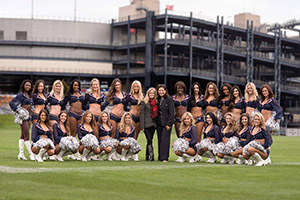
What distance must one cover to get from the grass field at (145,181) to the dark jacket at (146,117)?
2.33 m

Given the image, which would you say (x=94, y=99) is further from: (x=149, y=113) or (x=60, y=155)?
(x=60, y=155)

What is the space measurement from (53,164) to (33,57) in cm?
7409

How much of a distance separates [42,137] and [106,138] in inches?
68.2

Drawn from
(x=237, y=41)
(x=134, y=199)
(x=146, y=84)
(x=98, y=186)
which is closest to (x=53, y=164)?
(x=98, y=186)

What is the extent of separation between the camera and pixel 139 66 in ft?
286

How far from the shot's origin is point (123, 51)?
8975 centimetres

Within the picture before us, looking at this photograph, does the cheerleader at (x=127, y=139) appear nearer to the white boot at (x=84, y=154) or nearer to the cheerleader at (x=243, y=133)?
the white boot at (x=84, y=154)

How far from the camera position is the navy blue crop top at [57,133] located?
1546 cm

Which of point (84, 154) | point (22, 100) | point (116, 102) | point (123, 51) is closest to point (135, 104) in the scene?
point (116, 102)

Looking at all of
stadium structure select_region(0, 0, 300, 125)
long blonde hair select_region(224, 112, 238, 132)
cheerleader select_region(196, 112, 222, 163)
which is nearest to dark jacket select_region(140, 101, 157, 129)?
cheerleader select_region(196, 112, 222, 163)

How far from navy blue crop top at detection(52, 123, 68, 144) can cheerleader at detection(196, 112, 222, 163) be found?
3.75 meters

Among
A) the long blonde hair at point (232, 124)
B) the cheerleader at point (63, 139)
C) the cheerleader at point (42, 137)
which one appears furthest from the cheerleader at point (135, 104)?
the long blonde hair at point (232, 124)

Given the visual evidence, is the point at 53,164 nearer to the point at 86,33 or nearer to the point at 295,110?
the point at 86,33

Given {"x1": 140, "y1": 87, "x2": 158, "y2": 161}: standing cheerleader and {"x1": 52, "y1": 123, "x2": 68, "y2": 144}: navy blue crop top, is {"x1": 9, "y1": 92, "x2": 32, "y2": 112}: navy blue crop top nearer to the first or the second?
{"x1": 52, "y1": 123, "x2": 68, "y2": 144}: navy blue crop top
